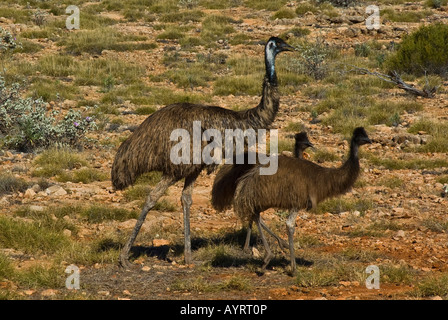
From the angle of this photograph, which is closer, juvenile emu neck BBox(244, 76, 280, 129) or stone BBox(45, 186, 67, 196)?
juvenile emu neck BBox(244, 76, 280, 129)

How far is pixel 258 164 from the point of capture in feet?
23.6

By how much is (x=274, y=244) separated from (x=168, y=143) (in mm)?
2093

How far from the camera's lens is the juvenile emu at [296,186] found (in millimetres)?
6758

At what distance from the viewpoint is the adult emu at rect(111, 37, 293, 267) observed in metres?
6.91

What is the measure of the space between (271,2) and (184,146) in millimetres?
27059

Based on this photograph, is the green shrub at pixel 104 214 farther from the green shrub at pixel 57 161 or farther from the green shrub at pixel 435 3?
the green shrub at pixel 435 3

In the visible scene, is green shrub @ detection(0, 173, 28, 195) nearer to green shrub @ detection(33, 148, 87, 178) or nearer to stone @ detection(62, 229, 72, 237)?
green shrub @ detection(33, 148, 87, 178)

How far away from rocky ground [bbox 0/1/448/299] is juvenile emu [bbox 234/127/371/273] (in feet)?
2.03

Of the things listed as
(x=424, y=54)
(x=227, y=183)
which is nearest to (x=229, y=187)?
(x=227, y=183)

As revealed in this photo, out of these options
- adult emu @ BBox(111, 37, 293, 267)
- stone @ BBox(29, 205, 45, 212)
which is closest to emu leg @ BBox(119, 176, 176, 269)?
adult emu @ BBox(111, 37, 293, 267)

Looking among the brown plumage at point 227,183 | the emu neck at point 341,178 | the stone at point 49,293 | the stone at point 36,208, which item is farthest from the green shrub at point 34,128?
the emu neck at point 341,178

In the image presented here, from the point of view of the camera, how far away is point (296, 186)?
22.1ft

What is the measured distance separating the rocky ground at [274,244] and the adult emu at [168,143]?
537 mm

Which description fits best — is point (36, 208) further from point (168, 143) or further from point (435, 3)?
point (435, 3)
